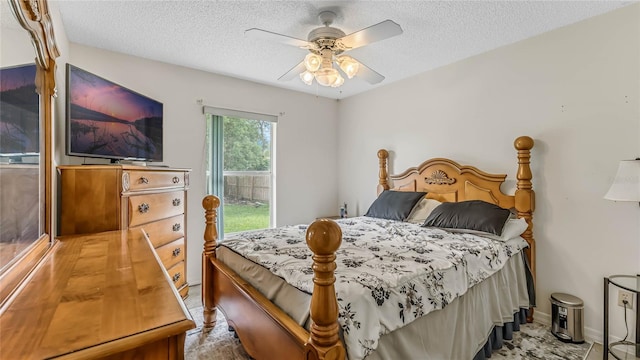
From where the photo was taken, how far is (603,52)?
7.20 ft

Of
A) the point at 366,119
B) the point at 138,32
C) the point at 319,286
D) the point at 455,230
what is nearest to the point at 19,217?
the point at 319,286

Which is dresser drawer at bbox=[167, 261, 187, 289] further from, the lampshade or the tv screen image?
the lampshade

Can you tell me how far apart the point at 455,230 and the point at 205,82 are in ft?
10.2

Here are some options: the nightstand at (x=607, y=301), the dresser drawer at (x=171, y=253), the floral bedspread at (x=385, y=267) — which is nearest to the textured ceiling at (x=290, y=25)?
the floral bedspread at (x=385, y=267)

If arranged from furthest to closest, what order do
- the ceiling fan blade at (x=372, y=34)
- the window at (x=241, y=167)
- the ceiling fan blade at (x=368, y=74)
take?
the window at (x=241, y=167), the ceiling fan blade at (x=368, y=74), the ceiling fan blade at (x=372, y=34)

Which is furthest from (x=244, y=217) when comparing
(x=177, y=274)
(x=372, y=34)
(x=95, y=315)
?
(x=95, y=315)

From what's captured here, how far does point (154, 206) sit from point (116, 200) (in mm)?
397

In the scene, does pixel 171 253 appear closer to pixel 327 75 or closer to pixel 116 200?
pixel 116 200

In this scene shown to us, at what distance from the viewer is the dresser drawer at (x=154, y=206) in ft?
6.78

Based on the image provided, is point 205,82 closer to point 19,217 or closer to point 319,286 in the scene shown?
point 19,217

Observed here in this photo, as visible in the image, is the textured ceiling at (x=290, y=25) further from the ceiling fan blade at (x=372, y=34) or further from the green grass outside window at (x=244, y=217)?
the green grass outside window at (x=244, y=217)

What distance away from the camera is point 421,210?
3113mm

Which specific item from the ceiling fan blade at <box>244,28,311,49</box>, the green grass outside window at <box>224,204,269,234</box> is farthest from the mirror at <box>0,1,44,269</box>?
the green grass outside window at <box>224,204,269,234</box>

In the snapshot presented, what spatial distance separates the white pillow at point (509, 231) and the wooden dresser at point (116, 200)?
8.31ft
